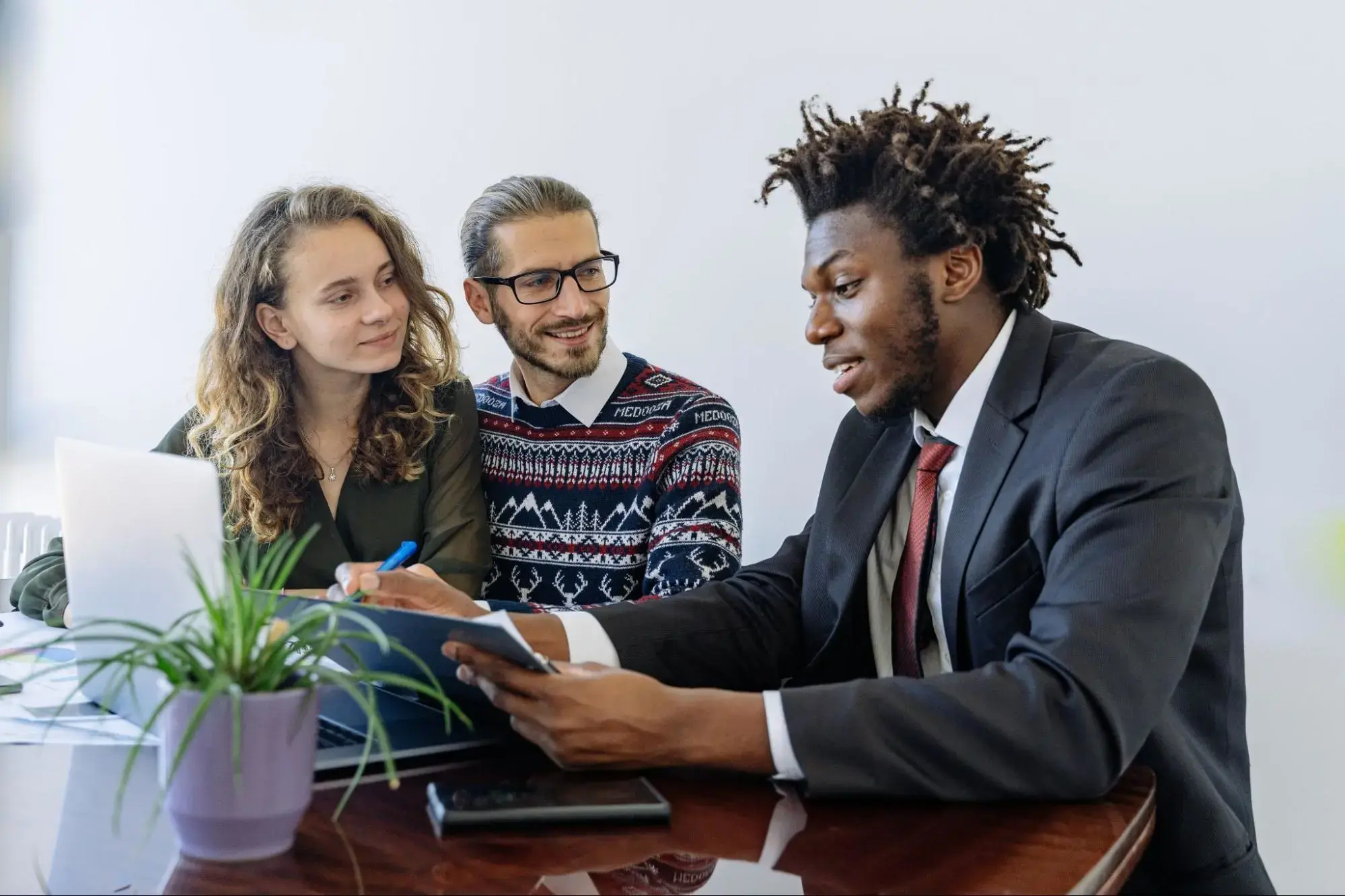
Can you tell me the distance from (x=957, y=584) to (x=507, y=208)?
128 centimetres

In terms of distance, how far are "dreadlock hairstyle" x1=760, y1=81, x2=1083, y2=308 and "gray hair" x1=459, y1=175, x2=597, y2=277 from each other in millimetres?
784

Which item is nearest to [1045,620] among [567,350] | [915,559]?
[915,559]

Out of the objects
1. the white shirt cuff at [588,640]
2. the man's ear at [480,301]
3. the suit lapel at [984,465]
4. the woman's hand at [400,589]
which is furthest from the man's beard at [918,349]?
the man's ear at [480,301]

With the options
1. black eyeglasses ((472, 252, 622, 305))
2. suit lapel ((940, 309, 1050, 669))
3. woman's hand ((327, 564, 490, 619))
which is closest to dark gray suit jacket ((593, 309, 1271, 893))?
suit lapel ((940, 309, 1050, 669))

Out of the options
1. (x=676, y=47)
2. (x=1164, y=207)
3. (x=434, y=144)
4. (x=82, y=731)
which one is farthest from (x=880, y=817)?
(x=434, y=144)

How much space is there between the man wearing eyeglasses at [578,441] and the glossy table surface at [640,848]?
1052 millimetres

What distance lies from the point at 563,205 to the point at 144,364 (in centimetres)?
230

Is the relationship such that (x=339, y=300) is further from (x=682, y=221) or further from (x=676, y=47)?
(x=676, y=47)

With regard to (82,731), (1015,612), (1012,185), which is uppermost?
(1012,185)

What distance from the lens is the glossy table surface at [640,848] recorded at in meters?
0.88

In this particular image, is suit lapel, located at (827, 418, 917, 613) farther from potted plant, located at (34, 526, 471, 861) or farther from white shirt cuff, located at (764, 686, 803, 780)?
potted plant, located at (34, 526, 471, 861)

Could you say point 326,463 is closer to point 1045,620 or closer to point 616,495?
point 616,495

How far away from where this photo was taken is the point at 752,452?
2727 mm

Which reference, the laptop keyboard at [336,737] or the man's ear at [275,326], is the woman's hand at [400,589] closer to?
the laptop keyboard at [336,737]
